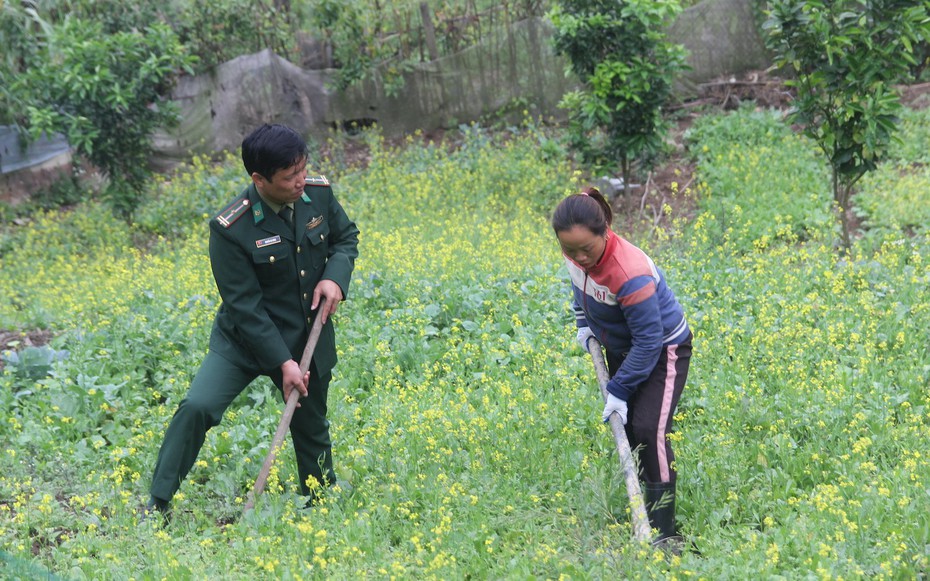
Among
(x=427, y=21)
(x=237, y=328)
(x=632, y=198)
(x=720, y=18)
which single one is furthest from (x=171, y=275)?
(x=720, y=18)

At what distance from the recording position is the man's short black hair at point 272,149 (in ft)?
11.0

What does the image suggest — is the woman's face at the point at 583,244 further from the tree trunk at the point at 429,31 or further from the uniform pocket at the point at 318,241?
the tree trunk at the point at 429,31

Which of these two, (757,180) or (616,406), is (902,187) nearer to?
(757,180)

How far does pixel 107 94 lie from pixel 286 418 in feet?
25.0

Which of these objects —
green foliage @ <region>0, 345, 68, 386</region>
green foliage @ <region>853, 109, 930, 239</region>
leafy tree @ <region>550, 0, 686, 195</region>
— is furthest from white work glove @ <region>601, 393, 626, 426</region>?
leafy tree @ <region>550, 0, 686, 195</region>

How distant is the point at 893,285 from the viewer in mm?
5793

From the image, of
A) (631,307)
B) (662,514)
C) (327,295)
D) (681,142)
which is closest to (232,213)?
(327,295)

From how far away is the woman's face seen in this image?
10.6 ft

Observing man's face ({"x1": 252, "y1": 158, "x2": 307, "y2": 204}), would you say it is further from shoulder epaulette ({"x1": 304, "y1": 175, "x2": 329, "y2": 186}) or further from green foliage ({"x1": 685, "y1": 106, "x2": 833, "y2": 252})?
green foliage ({"x1": 685, "y1": 106, "x2": 833, "y2": 252})

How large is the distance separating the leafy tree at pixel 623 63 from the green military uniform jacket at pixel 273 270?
5.49 metres

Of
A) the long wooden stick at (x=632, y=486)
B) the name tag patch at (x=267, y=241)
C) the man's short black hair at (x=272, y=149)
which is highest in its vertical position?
the man's short black hair at (x=272, y=149)

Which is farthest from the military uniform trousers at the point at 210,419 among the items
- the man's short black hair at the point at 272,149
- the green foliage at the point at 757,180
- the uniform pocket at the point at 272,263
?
the green foliage at the point at 757,180

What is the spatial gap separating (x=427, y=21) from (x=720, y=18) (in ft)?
14.1

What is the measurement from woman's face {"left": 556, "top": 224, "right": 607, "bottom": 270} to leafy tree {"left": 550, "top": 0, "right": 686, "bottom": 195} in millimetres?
5704
